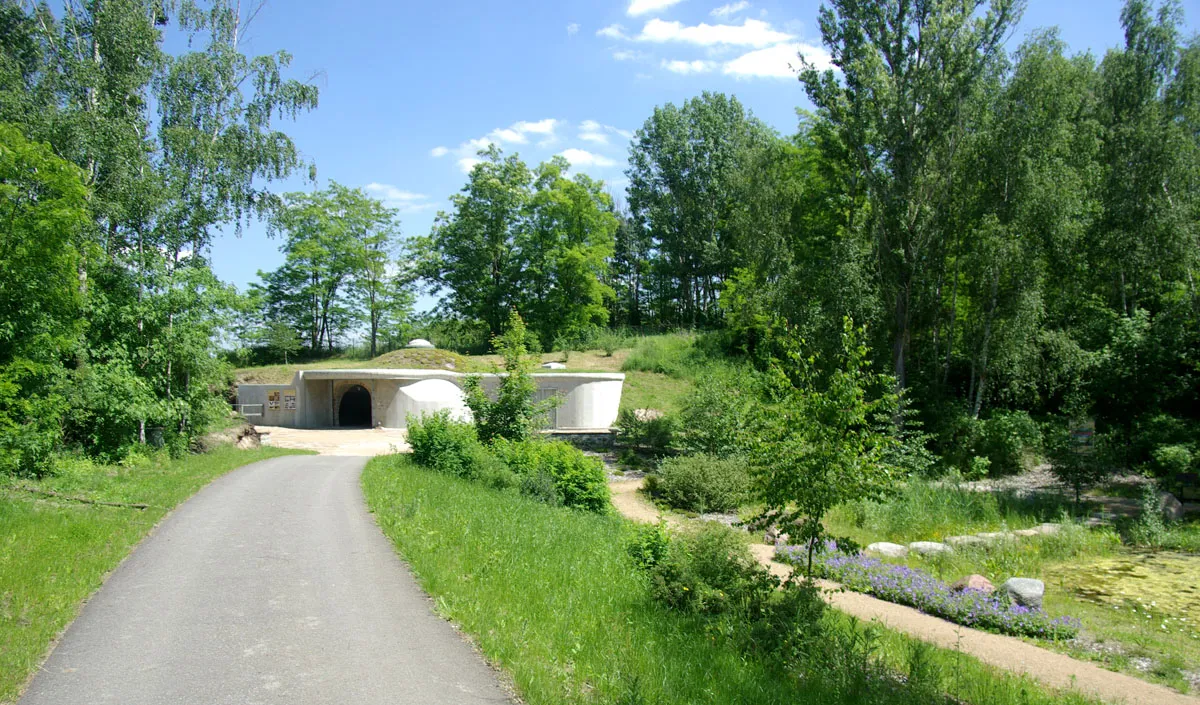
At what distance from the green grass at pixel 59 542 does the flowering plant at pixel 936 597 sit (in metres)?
7.21

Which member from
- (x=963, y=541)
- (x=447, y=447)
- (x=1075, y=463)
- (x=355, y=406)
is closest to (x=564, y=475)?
(x=447, y=447)

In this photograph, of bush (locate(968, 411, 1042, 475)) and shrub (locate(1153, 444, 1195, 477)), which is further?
bush (locate(968, 411, 1042, 475))

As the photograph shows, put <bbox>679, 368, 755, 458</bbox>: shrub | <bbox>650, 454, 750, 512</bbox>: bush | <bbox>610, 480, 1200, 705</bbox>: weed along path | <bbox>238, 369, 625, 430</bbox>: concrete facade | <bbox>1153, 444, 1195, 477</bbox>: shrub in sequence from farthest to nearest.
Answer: <bbox>238, 369, 625, 430</bbox>: concrete facade → <bbox>679, 368, 755, 458</bbox>: shrub → <bbox>650, 454, 750, 512</bbox>: bush → <bbox>1153, 444, 1195, 477</bbox>: shrub → <bbox>610, 480, 1200, 705</bbox>: weed along path

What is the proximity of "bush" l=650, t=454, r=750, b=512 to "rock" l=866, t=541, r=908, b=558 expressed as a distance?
3.96 meters

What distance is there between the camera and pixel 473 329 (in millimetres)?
Answer: 50875

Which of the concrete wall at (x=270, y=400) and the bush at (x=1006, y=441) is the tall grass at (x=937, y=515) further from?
the concrete wall at (x=270, y=400)

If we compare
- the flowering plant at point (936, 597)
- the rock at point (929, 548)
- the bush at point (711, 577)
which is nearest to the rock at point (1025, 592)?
the flowering plant at point (936, 597)

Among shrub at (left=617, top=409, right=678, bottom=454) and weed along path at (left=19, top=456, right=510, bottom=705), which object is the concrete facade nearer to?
shrub at (left=617, top=409, right=678, bottom=454)

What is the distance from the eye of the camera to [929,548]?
1216cm

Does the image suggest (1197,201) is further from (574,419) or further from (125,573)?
(125,573)

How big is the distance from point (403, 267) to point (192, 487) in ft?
124

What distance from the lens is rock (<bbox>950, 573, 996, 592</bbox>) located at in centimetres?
956

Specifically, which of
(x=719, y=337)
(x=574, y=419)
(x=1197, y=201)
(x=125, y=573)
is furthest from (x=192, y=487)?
(x=719, y=337)

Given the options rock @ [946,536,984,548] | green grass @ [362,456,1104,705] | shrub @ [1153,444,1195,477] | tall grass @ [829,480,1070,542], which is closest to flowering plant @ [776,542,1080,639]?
green grass @ [362,456,1104,705]
